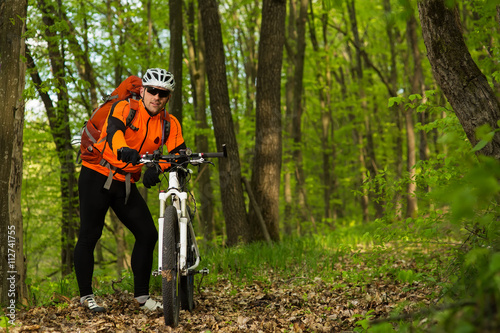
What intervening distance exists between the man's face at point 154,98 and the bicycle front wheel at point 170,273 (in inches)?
41.5

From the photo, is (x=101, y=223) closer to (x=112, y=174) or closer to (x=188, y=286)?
(x=112, y=174)

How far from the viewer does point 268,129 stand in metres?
8.34

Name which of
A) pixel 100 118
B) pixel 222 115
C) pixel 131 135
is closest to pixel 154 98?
pixel 131 135

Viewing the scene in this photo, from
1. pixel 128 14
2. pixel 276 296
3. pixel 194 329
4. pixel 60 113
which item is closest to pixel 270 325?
pixel 194 329

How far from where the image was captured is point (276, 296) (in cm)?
516

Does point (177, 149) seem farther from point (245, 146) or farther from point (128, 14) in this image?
point (245, 146)

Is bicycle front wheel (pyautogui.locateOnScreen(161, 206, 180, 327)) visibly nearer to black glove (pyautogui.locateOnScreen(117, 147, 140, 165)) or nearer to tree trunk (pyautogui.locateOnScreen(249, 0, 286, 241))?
black glove (pyautogui.locateOnScreen(117, 147, 140, 165))

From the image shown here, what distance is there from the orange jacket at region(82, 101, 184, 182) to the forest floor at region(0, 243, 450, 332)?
1385 millimetres

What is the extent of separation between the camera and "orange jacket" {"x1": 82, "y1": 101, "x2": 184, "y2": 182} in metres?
4.27

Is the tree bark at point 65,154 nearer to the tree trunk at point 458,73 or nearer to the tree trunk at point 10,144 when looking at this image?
the tree trunk at point 10,144

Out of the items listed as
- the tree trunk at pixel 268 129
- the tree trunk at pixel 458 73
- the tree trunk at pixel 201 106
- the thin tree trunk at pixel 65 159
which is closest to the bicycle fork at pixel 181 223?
the tree trunk at pixel 458 73

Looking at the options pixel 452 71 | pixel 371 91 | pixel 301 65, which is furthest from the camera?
pixel 371 91

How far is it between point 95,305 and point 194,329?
1.13 metres

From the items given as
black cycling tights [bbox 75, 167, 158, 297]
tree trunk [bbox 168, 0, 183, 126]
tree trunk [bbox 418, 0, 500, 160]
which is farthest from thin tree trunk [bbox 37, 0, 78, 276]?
tree trunk [bbox 418, 0, 500, 160]
